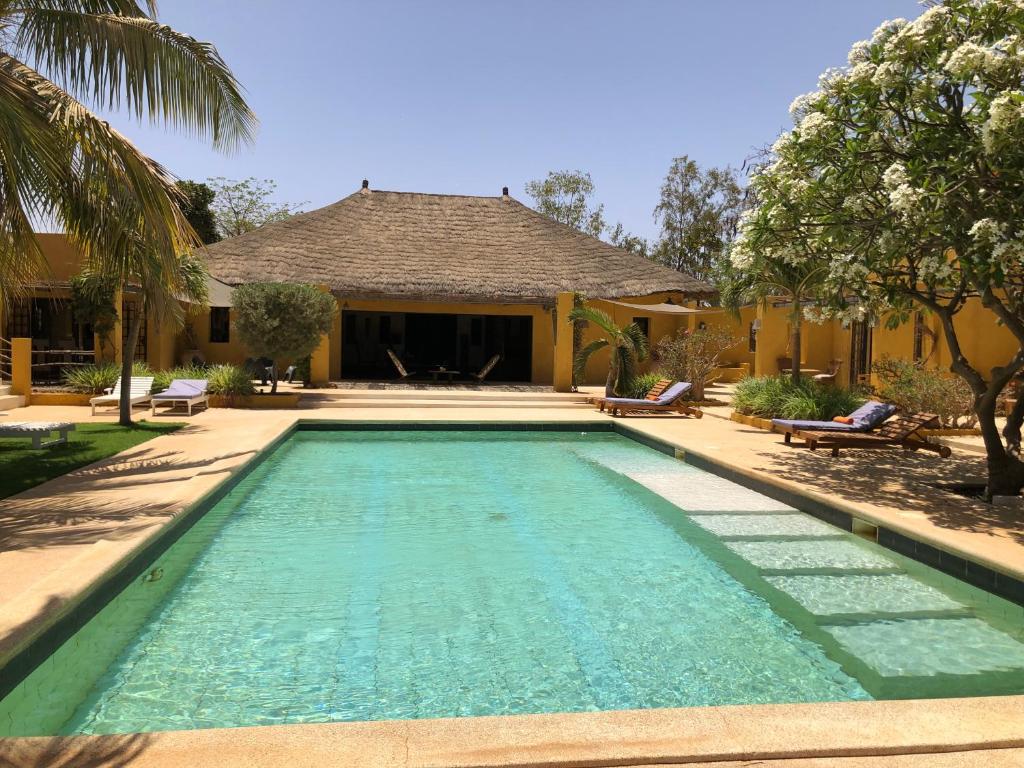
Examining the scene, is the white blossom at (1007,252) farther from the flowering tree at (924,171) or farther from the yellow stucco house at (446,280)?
the yellow stucco house at (446,280)

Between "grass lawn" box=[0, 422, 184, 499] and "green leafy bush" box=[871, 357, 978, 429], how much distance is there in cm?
1046

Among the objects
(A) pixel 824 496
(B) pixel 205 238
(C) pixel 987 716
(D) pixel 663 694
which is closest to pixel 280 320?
(A) pixel 824 496

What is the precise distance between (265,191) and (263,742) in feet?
131

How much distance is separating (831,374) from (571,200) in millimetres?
22641

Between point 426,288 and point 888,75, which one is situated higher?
point 888,75

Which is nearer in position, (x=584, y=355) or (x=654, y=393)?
(x=654, y=393)

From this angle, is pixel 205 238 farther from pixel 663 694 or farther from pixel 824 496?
pixel 663 694

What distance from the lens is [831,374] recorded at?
19234 mm

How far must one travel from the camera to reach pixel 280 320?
14.7 meters

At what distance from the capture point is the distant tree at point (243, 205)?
3866 centimetres

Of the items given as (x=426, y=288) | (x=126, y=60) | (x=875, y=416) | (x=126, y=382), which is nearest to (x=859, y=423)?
(x=875, y=416)

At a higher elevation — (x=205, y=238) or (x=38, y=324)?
(x=205, y=238)

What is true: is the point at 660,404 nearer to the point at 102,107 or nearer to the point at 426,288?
the point at 426,288

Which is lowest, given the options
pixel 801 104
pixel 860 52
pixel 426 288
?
pixel 426 288
